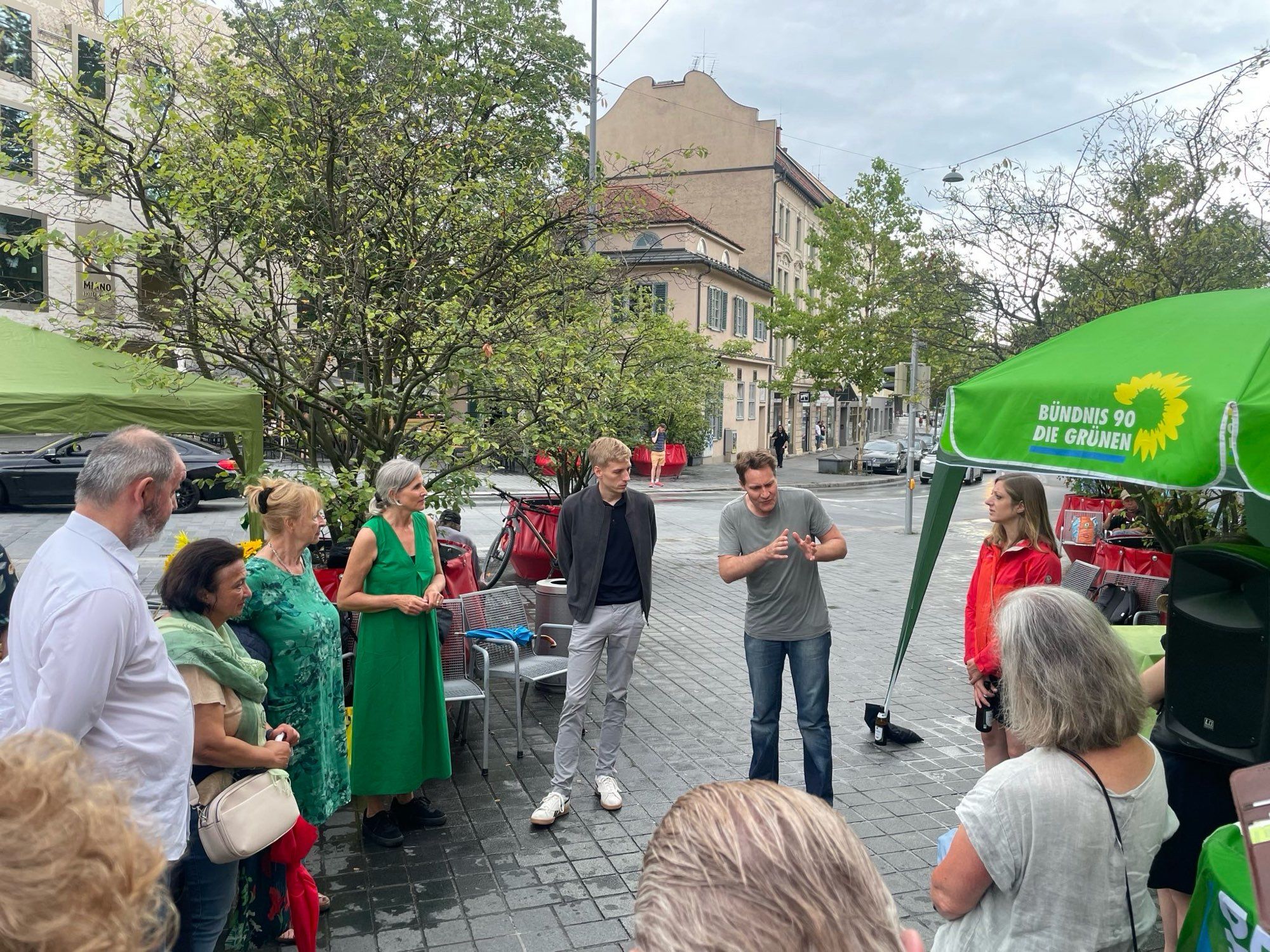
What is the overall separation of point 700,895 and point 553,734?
5.09m

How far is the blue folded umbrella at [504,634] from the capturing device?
19.4 feet

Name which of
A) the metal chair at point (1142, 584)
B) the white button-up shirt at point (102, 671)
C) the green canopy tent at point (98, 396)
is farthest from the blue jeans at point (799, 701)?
the metal chair at point (1142, 584)

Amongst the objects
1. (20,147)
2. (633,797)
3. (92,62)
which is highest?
(92,62)

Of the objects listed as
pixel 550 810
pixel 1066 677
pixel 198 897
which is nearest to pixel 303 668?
pixel 198 897

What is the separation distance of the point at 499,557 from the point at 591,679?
6299 millimetres

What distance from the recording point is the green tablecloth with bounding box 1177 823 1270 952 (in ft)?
7.00

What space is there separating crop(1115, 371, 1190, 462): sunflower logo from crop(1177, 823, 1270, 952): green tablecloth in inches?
53.6

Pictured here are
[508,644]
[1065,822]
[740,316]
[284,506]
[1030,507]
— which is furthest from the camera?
[740,316]

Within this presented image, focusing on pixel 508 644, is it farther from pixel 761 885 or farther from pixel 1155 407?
pixel 761 885

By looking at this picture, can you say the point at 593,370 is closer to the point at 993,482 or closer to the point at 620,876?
the point at 993,482

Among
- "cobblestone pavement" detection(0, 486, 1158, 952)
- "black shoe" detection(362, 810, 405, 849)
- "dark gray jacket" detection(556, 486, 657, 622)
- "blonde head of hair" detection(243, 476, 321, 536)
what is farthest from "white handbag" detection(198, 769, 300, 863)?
"dark gray jacket" detection(556, 486, 657, 622)

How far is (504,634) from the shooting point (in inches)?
235

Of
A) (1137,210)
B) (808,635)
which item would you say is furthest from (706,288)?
(808,635)

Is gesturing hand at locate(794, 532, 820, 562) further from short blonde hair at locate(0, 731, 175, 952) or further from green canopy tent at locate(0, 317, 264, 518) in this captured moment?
green canopy tent at locate(0, 317, 264, 518)
